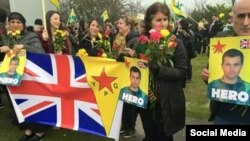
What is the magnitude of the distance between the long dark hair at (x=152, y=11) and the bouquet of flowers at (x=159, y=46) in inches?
9.2

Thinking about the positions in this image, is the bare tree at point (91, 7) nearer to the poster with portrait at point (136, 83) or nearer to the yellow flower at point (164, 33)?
the poster with portrait at point (136, 83)

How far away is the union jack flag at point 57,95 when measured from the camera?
Result: 518 centimetres

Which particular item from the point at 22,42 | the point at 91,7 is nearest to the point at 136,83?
the point at 22,42

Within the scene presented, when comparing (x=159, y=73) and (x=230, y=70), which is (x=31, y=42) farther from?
(x=230, y=70)

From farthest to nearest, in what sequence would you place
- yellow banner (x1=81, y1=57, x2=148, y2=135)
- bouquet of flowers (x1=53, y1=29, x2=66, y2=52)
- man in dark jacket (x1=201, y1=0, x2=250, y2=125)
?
bouquet of flowers (x1=53, y1=29, x2=66, y2=52) < yellow banner (x1=81, y1=57, x2=148, y2=135) < man in dark jacket (x1=201, y1=0, x2=250, y2=125)

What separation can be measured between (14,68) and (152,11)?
2.28m

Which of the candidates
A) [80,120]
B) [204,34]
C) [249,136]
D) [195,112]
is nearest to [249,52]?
→ [249,136]

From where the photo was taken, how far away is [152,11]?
4141 millimetres

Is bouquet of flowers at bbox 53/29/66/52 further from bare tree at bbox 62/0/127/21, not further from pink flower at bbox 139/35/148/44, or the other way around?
bare tree at bbox 62/0/127/21

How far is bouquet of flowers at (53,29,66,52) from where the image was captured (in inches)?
227

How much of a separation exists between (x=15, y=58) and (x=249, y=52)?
11.1 ft

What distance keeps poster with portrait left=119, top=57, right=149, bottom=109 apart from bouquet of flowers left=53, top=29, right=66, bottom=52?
162cm

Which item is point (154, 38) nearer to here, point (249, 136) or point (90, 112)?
point (249, 136)

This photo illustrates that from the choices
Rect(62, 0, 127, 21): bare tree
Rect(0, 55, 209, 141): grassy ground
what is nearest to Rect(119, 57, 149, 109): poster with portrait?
Rect(0, 55, 209, 141): grassy ground
